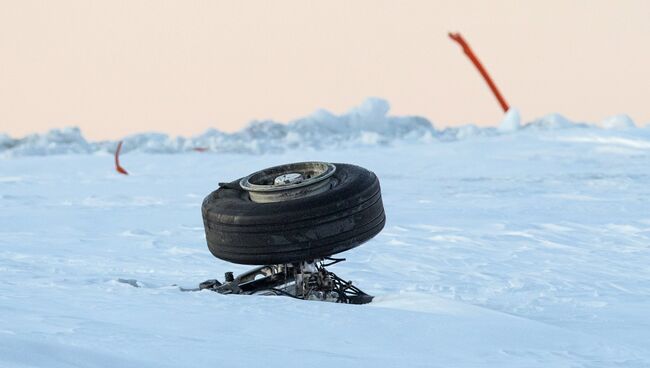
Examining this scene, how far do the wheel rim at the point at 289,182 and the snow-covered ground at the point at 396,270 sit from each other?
0.94m

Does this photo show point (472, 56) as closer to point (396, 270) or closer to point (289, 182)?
point (396, 270)

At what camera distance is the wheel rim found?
664cm

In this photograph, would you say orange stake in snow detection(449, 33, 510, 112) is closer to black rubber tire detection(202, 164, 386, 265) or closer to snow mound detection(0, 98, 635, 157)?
snow mound detection(0, 98, 635, 157)

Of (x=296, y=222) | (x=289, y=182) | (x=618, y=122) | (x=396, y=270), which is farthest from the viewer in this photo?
(x=618, y=122)

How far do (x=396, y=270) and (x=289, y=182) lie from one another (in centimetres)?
285

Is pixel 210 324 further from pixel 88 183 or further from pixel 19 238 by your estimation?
pixel 88 183

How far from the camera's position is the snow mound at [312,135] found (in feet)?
93.4

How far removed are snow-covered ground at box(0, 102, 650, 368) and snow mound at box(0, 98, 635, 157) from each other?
477cm

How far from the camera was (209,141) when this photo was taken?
2998cm

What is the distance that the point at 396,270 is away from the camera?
9.34 meters

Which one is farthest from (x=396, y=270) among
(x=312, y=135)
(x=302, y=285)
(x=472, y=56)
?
(x=312, y=135)

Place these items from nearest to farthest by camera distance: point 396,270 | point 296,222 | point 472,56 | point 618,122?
1. point 296,222
2. point 396,270
3. point 472,56
4. point 618,122

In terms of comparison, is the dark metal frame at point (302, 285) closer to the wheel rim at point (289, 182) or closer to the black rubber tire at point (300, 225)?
the black rubber tire at point (300, 225)

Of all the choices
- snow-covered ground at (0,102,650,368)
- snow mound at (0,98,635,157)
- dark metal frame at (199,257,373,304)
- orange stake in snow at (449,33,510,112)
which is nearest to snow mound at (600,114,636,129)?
snow mound at (0,98,635,157)
